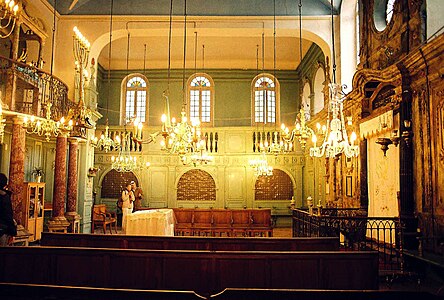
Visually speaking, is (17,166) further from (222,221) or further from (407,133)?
(407,133)

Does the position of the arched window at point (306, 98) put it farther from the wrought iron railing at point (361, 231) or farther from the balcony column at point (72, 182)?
the balcony column at point (72, 182)

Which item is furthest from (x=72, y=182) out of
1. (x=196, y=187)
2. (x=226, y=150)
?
(x=226, y=150)

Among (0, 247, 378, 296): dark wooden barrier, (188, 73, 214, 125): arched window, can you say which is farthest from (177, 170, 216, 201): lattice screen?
(0, 247, 378, 296): dark wooden barrier

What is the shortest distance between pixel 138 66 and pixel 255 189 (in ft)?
30.2

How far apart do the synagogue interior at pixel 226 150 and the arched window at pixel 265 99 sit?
8cm

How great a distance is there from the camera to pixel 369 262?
5480 millimetres

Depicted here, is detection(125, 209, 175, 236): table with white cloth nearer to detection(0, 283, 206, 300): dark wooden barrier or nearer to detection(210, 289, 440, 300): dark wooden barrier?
detection(0, 283, 206, 300): dark wooden barrier

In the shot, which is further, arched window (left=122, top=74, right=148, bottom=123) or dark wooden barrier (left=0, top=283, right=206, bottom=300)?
arched window (left=122, top=74, right=148, bottom=123)

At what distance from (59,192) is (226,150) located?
333 inches

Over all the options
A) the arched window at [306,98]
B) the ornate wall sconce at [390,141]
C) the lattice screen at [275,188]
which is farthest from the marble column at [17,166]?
the arched window at [306,98]

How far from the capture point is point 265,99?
20.3 meters

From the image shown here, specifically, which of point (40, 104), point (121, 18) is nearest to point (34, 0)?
point (121, 18)

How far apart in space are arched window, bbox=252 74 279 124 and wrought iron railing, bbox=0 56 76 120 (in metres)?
9.89

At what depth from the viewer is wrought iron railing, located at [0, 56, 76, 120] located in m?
10.9
